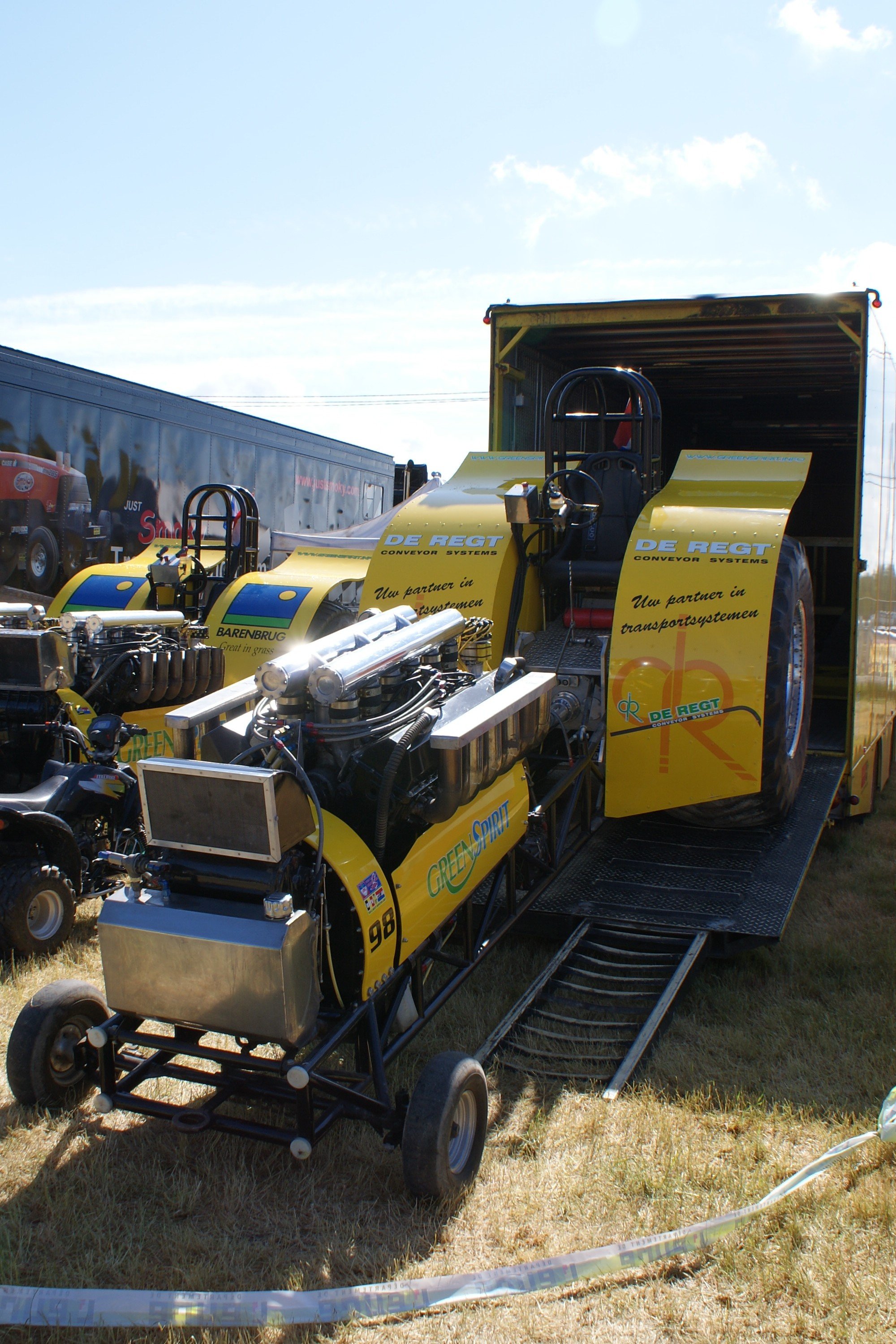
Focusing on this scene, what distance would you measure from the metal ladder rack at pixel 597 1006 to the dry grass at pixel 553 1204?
121 mm

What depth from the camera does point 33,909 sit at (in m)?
4.88

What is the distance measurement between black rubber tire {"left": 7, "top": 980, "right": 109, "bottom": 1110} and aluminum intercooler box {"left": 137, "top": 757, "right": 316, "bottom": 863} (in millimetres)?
716

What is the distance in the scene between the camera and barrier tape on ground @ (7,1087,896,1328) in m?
2.53

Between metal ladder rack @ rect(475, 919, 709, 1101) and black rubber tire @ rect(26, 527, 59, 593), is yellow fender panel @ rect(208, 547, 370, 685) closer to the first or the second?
black rubber tire @ rect(26, 527, 59, 593)

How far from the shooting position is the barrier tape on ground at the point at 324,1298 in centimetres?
253

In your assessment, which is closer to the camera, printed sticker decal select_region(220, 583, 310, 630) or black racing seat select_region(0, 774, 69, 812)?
black racing seat select_region(0, 774, 69, 812)

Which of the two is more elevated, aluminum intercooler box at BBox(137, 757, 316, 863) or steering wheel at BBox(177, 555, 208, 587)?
steering wheel at BBox(177, 555, 208, 587)

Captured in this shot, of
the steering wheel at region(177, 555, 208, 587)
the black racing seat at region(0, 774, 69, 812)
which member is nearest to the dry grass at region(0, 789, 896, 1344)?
the black racing seat at region(0, 774, 69, 812)

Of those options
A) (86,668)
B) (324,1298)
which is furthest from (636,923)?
(86,668)

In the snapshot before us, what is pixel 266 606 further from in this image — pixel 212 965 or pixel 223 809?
pixel 212 965

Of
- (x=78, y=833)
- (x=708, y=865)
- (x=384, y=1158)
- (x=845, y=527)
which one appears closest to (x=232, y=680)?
(x=78, y=833)

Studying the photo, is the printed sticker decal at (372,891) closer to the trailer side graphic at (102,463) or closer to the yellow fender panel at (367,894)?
the yellow fender panel at (367,894)

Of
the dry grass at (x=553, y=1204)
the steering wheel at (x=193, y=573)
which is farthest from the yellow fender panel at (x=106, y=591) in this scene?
the dry grass at (x=553, y=1204)

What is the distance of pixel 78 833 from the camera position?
17.6 feet
